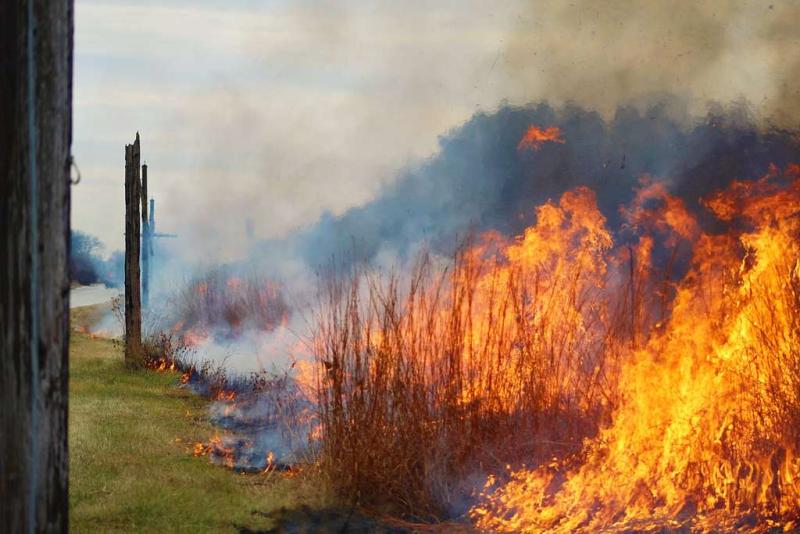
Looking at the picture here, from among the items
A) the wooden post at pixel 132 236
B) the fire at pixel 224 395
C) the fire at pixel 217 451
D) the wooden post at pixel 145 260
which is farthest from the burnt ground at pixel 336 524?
the wooden post at pixel 145 260

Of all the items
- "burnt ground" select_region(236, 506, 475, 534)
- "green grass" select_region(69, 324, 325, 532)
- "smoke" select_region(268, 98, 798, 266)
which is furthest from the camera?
"smoke" select_region(268, 98, 798, 266)

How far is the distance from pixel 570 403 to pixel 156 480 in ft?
10.3

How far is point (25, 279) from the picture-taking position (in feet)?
13.5

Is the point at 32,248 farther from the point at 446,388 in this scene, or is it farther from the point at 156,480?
the point at 156,480

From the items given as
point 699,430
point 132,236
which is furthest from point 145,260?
point 699,430

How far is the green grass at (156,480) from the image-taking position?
274 inches

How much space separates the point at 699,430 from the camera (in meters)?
7.33

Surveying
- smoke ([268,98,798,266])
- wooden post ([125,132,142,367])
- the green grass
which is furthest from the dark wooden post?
wooden post ([125,132,142,367])

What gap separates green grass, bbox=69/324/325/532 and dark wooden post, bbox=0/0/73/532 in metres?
2.61

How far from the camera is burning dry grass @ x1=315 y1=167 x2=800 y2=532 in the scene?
7.14m

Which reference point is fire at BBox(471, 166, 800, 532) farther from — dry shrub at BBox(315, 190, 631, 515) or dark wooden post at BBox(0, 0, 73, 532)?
dark wooden post at BBox(0, 0, 73, 532)

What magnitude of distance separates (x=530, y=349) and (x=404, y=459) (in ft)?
4.31

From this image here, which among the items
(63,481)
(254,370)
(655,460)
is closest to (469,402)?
(655,460)

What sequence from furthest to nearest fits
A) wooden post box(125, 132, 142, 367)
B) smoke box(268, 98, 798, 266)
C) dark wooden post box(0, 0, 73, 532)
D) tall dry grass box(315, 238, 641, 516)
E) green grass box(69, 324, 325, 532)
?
1. wooden post box(125, 132, 142, 367)
2. smoke box(268, 98, 798, 266)
3. tall dry grass box(315, 238, 641, 516)
4. green grass box(69, 324, 325, 532)
5. dark wooden post box(0, 0, 73, 532)
